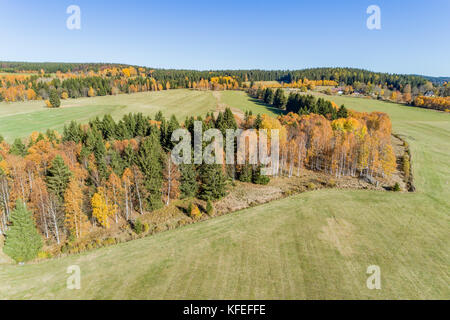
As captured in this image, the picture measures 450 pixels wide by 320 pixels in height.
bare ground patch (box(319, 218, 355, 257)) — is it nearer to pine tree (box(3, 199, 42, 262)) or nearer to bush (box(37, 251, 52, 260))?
bush (box(37, 251, 52, 260))

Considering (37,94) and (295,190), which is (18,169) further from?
(37,94)

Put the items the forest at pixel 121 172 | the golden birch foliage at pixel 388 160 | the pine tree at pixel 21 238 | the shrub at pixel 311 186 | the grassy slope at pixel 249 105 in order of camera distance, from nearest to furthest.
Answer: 1. the pine tree at pixel 21 238
2. the forest at pixel 121 172
3. the shrub at pixel 311 186
4. the golden birch foliage at pixel 388 160
5. the grassy slope at pixel 249 105

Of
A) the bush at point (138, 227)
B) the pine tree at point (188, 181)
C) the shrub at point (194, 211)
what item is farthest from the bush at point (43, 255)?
the pine tree at point (188, 181)

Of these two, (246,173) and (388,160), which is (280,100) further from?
(246,173)

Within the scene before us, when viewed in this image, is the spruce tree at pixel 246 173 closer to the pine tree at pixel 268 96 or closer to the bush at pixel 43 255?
the bush at pixel 43 255

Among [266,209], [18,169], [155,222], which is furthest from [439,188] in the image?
[18,169]

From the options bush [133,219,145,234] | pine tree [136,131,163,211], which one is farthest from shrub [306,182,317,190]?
bush [133,219,145,234]

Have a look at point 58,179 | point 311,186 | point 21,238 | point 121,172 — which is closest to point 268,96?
point 311,186
